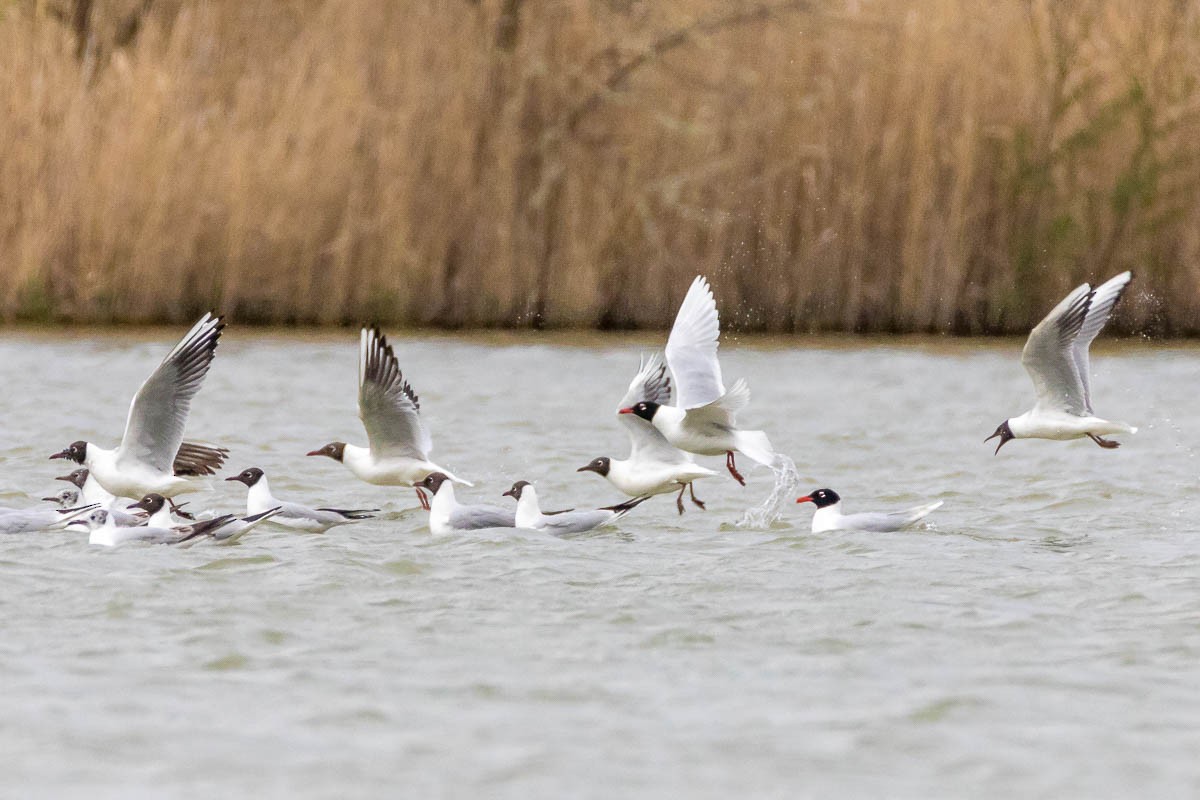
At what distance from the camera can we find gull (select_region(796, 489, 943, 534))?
945 cm

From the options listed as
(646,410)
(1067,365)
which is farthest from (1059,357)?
(646,410)

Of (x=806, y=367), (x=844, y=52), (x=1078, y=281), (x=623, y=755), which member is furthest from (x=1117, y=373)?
(x=623, y=755)

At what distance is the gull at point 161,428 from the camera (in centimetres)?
924

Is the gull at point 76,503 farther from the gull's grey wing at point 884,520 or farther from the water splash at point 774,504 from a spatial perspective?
the gull's grey wing at point 884,520

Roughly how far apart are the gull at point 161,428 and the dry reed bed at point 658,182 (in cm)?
819

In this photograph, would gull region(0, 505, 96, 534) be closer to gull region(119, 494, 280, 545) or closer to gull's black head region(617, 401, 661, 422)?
gull region(119, 494, 280, 545)

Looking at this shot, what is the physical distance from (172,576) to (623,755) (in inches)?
127

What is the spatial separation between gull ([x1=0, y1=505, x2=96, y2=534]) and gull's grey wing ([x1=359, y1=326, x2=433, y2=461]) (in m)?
1.41

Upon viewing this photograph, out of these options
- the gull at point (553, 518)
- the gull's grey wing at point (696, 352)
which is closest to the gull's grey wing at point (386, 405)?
the gull at point (553, 518)

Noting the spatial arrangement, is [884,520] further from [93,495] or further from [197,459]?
[93,495]

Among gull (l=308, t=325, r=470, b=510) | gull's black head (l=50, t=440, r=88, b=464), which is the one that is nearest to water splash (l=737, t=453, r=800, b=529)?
gull (l=308, t=325, r=470, b=510)

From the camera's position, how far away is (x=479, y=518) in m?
9.39

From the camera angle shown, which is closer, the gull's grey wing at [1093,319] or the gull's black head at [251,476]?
the gull's black head at [251,476]

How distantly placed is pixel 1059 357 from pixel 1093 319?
261 mm
